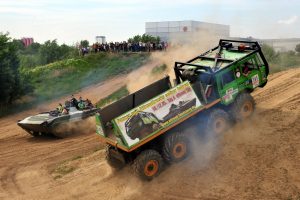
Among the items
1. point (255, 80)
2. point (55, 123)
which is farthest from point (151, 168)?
point (55, 123)

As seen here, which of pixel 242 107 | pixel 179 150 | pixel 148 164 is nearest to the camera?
pixel 148 164

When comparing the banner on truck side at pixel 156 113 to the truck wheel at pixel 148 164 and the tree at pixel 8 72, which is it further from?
the tree at pixel 8 72

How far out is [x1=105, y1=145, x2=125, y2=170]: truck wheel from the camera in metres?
10.3

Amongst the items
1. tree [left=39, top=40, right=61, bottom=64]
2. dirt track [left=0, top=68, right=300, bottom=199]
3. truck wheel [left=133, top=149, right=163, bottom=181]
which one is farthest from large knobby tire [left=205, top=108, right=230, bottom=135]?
tree [left=39, top=40, right=61, bottom=64]

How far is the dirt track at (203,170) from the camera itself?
9234 millimetres

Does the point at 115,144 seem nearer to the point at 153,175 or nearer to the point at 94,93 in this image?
the point at 153,175

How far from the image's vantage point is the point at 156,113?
9.77 metres

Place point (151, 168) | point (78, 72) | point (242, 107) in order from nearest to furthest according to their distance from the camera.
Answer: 1. point (151, 168)
2. point (242, 107)
3. point (78, 72)

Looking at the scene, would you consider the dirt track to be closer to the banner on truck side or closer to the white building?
the banner on truck side

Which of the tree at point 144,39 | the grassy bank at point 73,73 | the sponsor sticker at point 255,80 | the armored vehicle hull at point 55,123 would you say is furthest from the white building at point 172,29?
the sponsor sticker at point 255,80

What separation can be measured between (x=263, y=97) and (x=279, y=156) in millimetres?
5382

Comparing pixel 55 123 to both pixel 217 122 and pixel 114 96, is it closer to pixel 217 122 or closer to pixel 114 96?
pixel 217 122

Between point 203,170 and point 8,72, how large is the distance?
15.9m

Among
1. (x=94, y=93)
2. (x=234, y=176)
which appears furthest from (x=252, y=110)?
(x=94, y=93)
